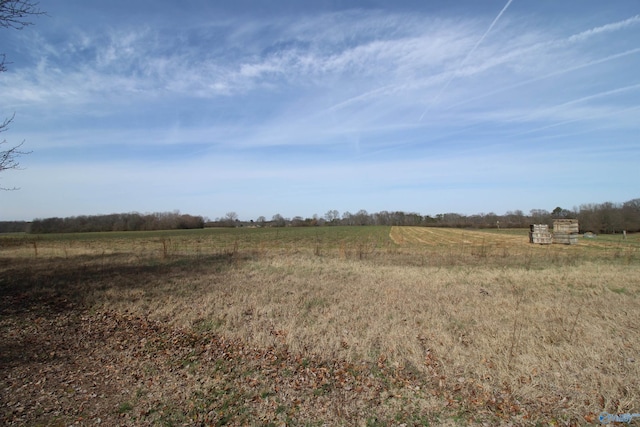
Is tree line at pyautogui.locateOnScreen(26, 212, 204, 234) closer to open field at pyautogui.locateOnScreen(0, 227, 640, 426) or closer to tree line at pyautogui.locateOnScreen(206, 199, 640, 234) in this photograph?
tree line at pyautogui.locateOnScreen(206, 199, 640, 234)

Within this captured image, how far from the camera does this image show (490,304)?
10.3 m

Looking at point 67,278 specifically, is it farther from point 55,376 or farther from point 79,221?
point 79,221

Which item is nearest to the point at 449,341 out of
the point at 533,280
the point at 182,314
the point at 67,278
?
the point at 182,314

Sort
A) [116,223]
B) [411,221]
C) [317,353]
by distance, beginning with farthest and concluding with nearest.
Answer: [411,221] < [116,223] < [317,353]

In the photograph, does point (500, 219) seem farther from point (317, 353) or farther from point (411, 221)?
point (317, 353)

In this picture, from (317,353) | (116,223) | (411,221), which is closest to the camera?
(317,353)

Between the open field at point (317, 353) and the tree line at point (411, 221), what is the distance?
69.5 m

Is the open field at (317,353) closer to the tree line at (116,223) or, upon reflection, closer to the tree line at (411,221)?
the tree line at (411,221)

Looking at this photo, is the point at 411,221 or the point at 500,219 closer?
the point at 500,219

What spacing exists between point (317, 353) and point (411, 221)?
163 metres

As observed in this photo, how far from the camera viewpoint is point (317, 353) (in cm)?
698

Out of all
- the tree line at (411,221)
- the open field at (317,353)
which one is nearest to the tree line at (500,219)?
the tree line at (411,221)

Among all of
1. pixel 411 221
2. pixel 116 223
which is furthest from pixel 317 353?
pixel 411 221

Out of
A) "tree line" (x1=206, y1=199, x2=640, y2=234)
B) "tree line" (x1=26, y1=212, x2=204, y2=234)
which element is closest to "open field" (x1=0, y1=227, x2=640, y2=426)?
"tree line" (x1=206, y1=199, x2=640, y2=234)
